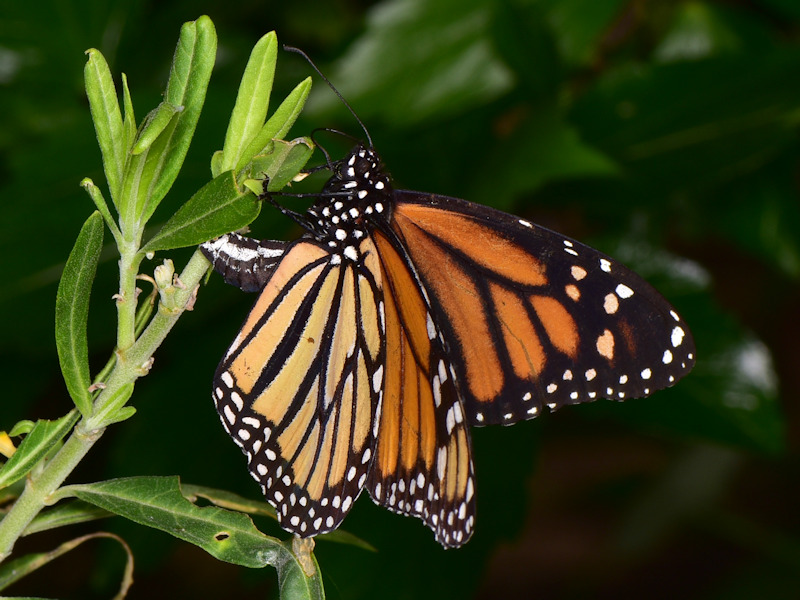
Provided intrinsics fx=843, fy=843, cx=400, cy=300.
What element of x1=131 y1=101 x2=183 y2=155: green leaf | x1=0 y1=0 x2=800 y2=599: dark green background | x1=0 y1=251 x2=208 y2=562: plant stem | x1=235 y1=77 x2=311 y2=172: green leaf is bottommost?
x1=0 y1=0 x2=800 y2=599: dark green background

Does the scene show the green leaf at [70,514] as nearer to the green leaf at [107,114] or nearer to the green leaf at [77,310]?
the green leaf at [77,310]

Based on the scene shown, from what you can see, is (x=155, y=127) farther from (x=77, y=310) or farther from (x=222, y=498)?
(x=222, y=498)

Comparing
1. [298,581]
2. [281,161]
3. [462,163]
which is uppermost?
[281,161]

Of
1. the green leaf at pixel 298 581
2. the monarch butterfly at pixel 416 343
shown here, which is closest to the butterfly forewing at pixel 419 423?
the monarch butterfly at pixel 416 343

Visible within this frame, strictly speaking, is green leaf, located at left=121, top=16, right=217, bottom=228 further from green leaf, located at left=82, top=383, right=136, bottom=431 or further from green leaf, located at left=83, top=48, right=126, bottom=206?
green leaf, located at left=82, top=383, right=136, bottom=431

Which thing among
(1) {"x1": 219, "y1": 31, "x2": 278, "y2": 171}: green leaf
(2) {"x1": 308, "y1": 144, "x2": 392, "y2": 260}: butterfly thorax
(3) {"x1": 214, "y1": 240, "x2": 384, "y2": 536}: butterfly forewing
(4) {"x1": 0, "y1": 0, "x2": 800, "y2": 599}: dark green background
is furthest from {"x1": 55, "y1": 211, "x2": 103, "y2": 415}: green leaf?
(4) {"x1": 0, "y1": 0, "x2": 800, "y2": 599}: dark green background

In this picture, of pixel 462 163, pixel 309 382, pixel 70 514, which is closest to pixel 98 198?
pixel 70 514

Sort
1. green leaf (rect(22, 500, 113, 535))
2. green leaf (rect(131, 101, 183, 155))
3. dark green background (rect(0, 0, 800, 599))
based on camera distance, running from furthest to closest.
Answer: dark green background (rect(0, 0, 800, 599))
green leaf (rect(22, 500, 113, 535))
green leaf (rect(131, 101, 183, 155))
